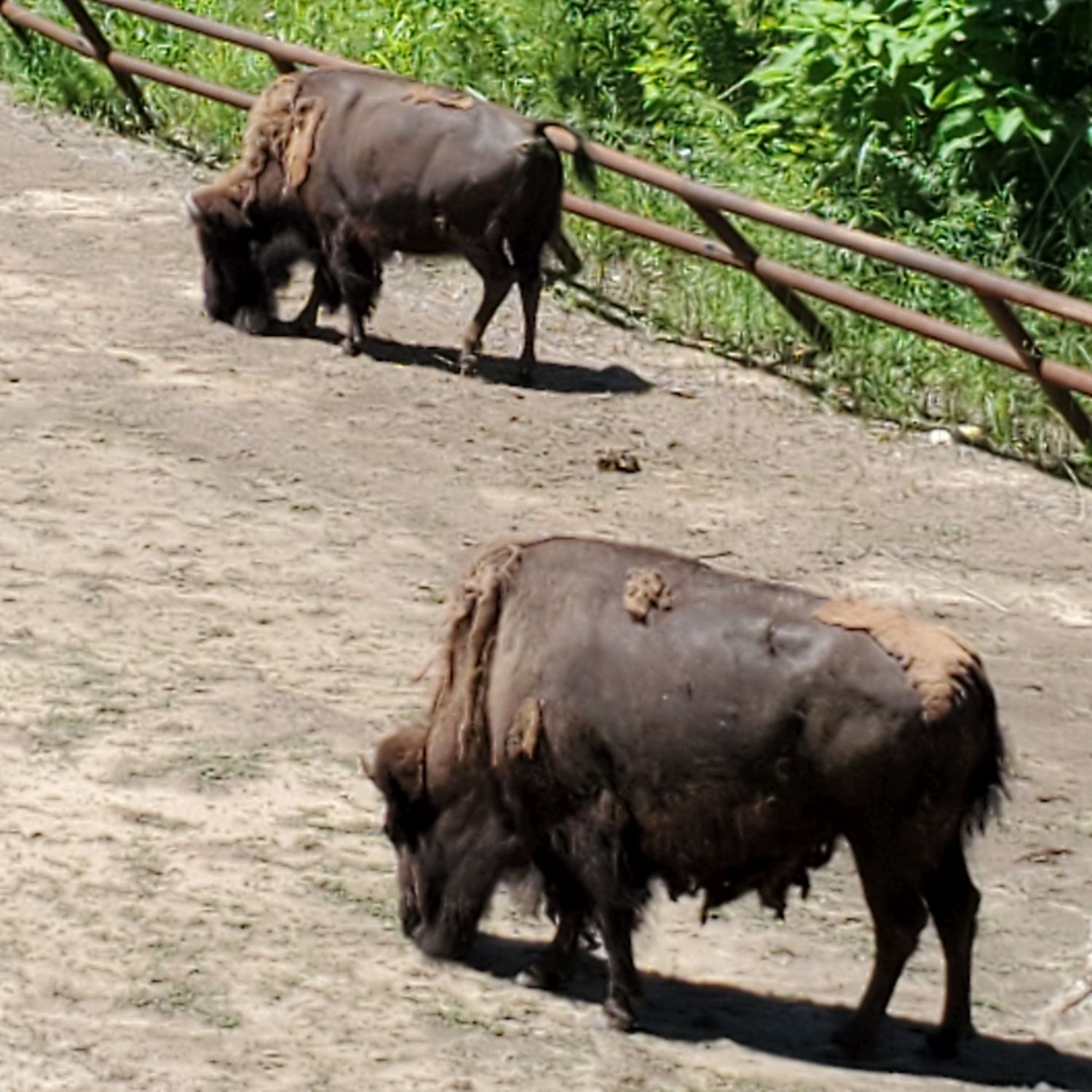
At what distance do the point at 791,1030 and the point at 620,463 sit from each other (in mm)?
4219

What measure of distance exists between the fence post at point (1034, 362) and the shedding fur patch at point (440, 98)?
2.43 meters

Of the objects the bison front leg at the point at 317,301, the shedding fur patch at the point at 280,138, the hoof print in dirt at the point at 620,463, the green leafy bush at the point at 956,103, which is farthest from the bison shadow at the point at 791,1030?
the green leafy bush at the point at 956,103

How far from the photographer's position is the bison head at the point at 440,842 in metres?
5.82

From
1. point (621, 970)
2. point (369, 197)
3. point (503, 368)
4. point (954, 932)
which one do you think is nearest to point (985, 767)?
point (954, 932)

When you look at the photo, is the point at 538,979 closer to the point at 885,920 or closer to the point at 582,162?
the point at 885,920

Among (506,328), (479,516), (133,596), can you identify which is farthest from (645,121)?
(133,596)

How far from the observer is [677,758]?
18.1 ft

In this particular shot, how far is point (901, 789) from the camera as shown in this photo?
17.5 ft

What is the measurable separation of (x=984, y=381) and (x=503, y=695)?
5297mm

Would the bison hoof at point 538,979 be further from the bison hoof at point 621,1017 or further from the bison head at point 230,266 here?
the bison head at point 230,266

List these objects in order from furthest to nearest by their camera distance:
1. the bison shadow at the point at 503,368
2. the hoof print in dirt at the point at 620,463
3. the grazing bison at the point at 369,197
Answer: the bison shadow at the point at 503,368 < the grazing bison at the point at 369,197 < the hoof print in dirt at the point at 620,463

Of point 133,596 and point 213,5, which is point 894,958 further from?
point 213,5

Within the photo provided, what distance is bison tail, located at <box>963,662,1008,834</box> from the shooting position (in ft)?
17.7

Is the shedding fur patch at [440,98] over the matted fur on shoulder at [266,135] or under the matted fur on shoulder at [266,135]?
over
